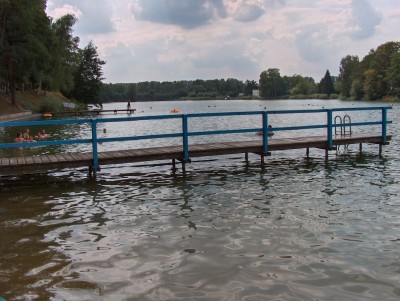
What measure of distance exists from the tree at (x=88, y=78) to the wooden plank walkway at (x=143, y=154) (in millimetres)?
95650

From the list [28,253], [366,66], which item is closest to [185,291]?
[28,253]

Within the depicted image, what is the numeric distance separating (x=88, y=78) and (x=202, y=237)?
106m

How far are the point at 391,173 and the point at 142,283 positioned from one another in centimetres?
1087

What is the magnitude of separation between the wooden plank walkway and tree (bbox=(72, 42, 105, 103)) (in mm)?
95650

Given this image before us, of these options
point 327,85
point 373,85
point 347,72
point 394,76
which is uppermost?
point 347,72

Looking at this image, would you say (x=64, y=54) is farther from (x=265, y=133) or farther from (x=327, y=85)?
(x=327, y=85)

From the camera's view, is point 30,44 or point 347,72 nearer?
point 30,44

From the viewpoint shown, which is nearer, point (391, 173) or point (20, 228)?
point (20, 228)

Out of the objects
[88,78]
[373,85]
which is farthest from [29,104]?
[373,85]

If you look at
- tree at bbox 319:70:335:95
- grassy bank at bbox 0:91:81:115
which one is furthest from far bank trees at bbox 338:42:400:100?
grassy bank at bbox 0:91:81:115

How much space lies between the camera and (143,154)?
13867 millimetres

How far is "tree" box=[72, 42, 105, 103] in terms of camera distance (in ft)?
350

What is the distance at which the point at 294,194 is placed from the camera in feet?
37.2

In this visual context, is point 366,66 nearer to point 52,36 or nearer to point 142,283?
point 52,36
